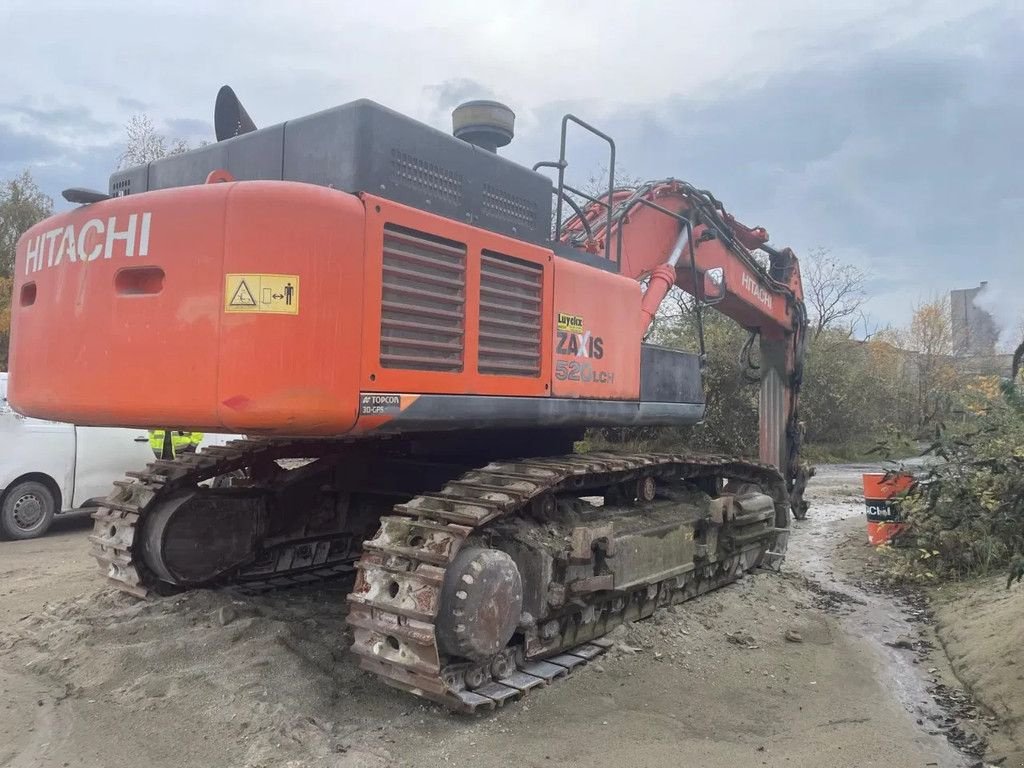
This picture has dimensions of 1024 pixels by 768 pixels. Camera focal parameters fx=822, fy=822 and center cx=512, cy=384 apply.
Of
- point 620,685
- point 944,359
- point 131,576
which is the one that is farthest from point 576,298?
point 944,359

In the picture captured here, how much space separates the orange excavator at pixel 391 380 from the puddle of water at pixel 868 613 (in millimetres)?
1119

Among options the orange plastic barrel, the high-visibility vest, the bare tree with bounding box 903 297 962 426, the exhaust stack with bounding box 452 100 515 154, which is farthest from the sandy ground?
the bare tree with bounding box 903 297 962 426

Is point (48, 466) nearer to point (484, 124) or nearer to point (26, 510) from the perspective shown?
point (26, 510)

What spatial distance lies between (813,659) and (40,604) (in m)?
4.99

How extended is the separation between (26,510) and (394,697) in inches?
252

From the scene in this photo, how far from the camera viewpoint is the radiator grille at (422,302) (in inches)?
138

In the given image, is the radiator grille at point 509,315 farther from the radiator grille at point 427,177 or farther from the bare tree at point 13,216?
the bare tree at point 13,216

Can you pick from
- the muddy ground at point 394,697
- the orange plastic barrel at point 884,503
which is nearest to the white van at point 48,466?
the muddy ground at point 394,697

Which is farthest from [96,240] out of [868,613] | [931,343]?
[931,343]

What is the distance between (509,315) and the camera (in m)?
4.10

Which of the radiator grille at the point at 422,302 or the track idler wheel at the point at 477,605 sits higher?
the radiator grille at the point at 422,302

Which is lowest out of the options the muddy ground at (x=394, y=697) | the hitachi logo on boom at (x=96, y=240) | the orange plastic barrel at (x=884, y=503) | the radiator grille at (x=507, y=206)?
the muddy ground at (x=394, y=697)

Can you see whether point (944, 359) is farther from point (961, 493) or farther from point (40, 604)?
point (40, 604)

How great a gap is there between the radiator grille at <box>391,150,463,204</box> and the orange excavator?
1 centimetres
